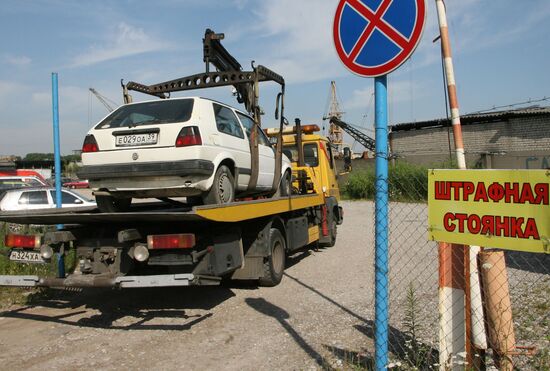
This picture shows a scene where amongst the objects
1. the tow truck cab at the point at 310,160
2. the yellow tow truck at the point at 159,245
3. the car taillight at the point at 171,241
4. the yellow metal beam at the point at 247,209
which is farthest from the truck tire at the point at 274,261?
the tow truck cab at the point at 310,160

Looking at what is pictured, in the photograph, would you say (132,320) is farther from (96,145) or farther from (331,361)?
(331,361)

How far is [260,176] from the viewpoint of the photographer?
7355 millimetres

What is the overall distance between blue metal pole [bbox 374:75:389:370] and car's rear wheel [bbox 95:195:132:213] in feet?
13.0

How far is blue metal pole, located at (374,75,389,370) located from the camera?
116 inches

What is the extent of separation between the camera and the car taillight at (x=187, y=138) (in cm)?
528

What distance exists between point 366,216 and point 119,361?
604 inches

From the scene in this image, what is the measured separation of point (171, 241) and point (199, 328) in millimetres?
1110

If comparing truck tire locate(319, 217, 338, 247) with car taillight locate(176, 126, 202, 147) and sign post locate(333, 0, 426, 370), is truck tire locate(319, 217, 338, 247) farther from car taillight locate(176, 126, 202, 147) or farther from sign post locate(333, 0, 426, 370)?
sign post locate(333, 0, 426, 370)

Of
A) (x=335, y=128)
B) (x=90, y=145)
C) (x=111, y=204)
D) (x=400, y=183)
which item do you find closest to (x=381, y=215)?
(x=90, y=145)

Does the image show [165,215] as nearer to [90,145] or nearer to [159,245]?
[159,245]

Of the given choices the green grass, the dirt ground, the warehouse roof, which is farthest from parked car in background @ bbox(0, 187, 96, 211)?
the warehouse roof

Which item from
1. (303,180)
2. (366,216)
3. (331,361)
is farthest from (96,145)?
(366,216)

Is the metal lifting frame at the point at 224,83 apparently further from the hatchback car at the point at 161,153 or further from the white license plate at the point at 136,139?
the white license plate at the point at 136,139

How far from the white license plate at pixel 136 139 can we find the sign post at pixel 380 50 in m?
2.94
